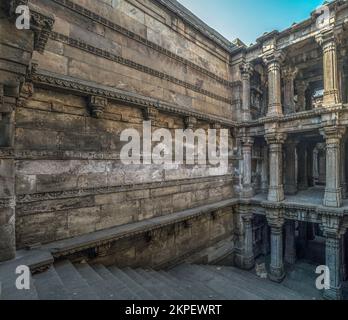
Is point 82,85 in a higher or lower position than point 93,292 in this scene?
higher

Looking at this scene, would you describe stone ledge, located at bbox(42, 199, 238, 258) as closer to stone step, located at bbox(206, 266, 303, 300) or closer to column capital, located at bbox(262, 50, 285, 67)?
stone step, located at bbox(206, 266, 303, 300)

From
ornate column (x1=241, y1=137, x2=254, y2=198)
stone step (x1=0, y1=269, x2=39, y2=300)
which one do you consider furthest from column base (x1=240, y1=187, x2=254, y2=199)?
stone step (x1=0, y1=269, x2=39, y2=300)

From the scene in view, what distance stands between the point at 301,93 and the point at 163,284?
11371 mm

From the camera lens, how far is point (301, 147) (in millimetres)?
11367

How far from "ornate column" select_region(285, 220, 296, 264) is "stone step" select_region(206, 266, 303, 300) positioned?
2.69 meters

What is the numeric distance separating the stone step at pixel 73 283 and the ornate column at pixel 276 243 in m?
7.43

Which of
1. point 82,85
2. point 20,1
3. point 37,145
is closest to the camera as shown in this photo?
point 20,1

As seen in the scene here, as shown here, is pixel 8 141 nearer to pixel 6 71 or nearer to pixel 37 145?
pixel 37 145

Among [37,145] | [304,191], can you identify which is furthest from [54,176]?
[304,191]

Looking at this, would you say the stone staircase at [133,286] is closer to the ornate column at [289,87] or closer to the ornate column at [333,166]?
the ornate column at [333,166]

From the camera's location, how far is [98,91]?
464 cm

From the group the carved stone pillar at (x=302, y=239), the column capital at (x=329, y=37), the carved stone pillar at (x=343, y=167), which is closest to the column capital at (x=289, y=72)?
the column capital at (x=329, y=37)

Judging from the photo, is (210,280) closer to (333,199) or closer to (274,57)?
(333,199)
